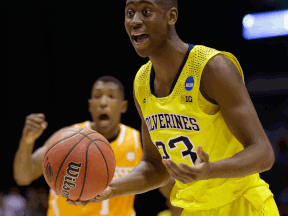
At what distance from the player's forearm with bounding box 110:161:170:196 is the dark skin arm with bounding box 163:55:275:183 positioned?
0.74 metres

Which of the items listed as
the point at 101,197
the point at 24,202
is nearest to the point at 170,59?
the point at 101,197

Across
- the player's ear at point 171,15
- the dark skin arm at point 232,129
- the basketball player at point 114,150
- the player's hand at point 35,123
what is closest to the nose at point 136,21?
the player's ear at point 171,15

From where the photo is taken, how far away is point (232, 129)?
6.19ft

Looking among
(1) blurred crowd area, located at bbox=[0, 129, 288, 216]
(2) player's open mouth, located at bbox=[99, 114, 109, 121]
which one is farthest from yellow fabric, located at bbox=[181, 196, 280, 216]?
(1) blurred crowd area, located at bbox=[0, 129, 288, 216]

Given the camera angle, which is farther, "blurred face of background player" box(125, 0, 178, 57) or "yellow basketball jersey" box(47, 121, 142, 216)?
"yellow basketball jersey" box(47, 121, 142, 216)

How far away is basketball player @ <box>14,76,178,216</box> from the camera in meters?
4.02

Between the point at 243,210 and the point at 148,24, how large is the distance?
1.16m

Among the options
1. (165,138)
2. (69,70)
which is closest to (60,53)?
(69,70)

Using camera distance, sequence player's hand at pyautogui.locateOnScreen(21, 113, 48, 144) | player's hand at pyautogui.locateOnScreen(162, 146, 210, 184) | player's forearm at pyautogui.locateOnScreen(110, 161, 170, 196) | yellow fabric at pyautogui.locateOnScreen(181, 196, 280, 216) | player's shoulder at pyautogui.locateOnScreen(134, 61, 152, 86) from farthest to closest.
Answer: player's hand at pyautogui.locateOnScreen(21, 113, 48, 144), player's shoulder at pyautogui.locateOnScreen(134, 61, 152, 86), player's forearm at pyautogui.locateOnScreen(110, 161, 170, 196), yellow fabric at pyautogui.locateOnScreen(181, 196, 280, 216), player's hand at pyautogui.locateOnScreen(162, 146, 210, 184)

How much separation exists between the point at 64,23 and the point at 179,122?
7219 mm

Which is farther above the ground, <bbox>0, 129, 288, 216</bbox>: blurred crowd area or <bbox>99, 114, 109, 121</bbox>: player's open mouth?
<bbox>99, 114, 109, 121</bbox>: player's open mouth

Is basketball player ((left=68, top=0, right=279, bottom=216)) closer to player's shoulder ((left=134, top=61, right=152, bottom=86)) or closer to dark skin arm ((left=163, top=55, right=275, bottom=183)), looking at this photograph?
dark skin arm ((left=163, top=55, right=275, bottom=183))

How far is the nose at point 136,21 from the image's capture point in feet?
6.88

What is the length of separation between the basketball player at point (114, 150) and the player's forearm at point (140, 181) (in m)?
1.74
